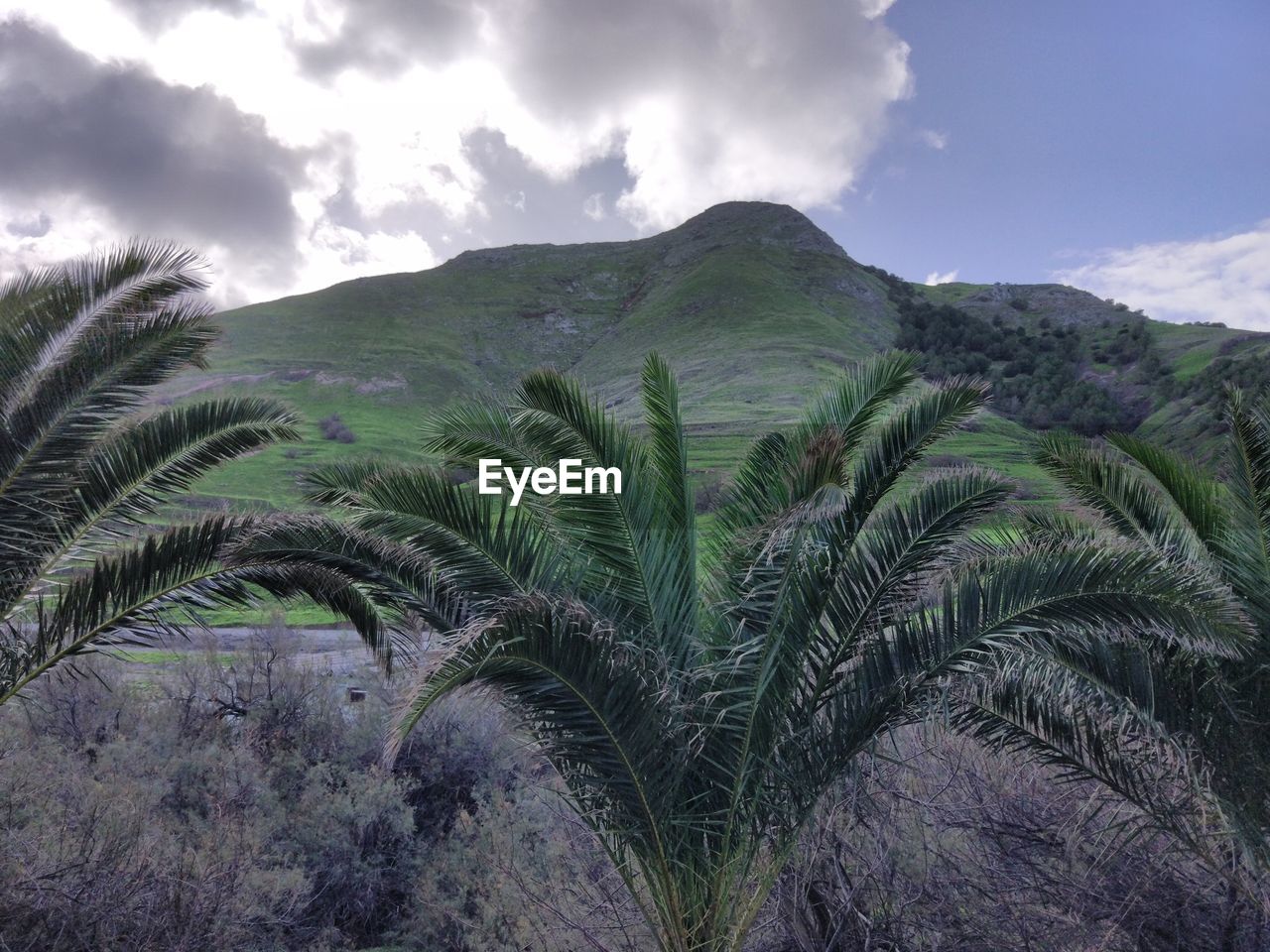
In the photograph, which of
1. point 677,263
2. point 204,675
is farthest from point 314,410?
point 677,263

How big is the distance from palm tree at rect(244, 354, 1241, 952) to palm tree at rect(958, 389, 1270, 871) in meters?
0.99

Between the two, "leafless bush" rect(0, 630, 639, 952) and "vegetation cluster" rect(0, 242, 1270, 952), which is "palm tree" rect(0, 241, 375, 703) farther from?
"leafless bush" rect(0, 630, 639, 952)

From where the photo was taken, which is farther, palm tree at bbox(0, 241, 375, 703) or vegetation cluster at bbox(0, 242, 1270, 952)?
palm tree at bbox(0, 241, 375, 703)

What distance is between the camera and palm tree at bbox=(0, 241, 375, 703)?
6.10m

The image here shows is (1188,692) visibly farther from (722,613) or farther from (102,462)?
(102,462)

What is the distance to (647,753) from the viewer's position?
5.05m

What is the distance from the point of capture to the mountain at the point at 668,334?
3841cm

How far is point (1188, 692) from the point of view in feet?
22.0

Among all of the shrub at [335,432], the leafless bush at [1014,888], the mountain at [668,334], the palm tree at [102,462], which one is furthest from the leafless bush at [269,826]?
the shrub at [335,432]

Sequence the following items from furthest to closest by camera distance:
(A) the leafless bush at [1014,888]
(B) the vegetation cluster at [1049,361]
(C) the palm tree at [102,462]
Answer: (B) the vegetation cluster at [1049,361] → (A) the leafless bush at [1014,888] → (C) the palm tree at [102,462]

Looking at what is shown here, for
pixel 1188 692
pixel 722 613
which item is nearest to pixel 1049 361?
pixel 1188 692

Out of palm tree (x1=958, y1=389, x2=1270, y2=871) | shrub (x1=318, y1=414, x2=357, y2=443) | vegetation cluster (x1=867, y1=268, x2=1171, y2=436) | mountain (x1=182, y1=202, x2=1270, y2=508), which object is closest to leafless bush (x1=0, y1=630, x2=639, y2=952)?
palm tree (x1=958, y1=389, x2=1270, y2=871)

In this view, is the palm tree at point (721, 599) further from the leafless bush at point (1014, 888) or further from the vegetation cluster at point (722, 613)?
the leafless bush at point (1014, 888)

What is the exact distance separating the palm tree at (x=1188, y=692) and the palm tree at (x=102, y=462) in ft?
18.2
